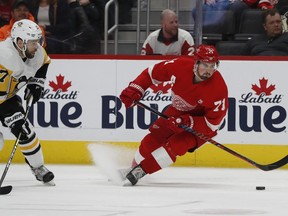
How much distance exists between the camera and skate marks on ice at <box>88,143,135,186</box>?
7708 mm

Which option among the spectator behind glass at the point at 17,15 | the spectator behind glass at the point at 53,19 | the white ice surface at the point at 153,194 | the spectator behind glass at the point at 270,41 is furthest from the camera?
the spectator behind glass at the point at 53,19

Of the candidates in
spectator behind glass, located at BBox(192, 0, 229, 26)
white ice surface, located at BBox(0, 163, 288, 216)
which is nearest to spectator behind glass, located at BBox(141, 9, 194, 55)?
spectator behind glass, located at BBox(192, 0, 229, 26)

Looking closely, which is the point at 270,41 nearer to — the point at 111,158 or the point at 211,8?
the point at 211,8

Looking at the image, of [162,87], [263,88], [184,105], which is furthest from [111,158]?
[263,88]

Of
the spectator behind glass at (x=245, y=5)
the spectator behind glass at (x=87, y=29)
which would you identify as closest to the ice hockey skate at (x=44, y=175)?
the spectator behind glass at (x=87, y=29)

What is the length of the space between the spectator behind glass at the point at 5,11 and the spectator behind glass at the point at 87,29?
24.5 inches

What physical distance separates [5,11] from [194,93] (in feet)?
9.35

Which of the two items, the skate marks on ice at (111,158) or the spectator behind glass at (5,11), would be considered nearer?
the skate marks on ice at (111,158)

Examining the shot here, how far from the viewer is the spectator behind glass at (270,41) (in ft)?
28.9

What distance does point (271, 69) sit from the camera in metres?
8.82

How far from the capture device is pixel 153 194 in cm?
671

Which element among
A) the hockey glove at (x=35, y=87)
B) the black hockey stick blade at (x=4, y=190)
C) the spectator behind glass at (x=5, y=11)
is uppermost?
the spectator behind glass at (x=5, y=11)

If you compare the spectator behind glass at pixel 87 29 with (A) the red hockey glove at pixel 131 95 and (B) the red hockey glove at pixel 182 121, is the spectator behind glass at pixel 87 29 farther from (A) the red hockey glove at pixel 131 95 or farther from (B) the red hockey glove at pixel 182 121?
(B) the red hockey glove at pixel 182 121

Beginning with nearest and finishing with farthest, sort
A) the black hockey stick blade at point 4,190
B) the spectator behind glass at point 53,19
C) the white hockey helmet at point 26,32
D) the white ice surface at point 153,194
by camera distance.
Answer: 1. the white ice surface at point 153,194
2. the black hockey stick blade at point 4,190
3. the white hockey helmet at point 26,32
4. the spectator behind glass at point 53,19
